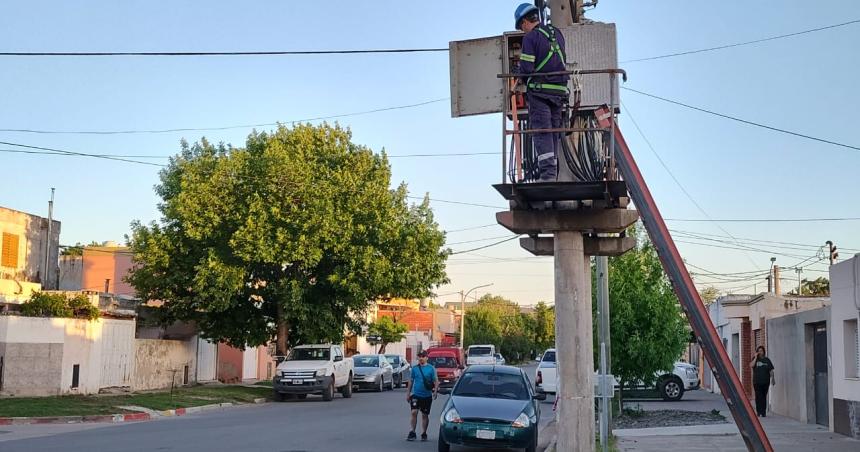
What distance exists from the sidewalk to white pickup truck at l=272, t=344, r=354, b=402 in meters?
13.1

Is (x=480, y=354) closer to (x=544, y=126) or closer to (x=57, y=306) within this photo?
(x=57, y=306)

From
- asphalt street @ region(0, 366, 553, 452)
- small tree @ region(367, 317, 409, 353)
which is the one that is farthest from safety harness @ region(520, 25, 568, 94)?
small tree @ region(367, 317, 409, 353)

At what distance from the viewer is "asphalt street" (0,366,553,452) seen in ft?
50.8

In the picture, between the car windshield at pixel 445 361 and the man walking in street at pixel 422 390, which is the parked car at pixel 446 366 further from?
the man walking in street at pixel 422 390

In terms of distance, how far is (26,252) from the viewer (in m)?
35.5

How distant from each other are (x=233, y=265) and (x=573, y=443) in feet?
74.8

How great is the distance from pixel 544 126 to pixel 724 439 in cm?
1041

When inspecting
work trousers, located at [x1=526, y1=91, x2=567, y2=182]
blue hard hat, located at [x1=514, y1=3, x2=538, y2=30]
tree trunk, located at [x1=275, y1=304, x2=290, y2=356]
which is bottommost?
tree trunk, located at [x1=275, y1=304, x2=290, y2=356]

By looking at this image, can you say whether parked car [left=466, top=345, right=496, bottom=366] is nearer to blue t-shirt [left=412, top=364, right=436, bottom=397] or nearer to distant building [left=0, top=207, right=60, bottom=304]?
distant building [left=0, top=207, right=60, bottom=304]

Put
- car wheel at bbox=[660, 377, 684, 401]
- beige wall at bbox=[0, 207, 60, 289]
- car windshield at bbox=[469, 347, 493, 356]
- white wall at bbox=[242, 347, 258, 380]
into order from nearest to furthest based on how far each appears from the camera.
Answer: car wheel at bbox=[660, 377, 684, 401]
beige wall at bbox=[0, 207, 60, 289]
white wall at bbox=[242, 347, 258, 380]
car windshield at bbox=[469, 347, 493, 356]

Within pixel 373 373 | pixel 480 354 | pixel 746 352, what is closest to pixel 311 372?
pixel 373 373

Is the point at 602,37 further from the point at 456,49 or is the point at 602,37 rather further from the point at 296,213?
the point at 296,213

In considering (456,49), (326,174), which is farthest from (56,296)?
(456,49)

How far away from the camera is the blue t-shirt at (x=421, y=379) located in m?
17.8
